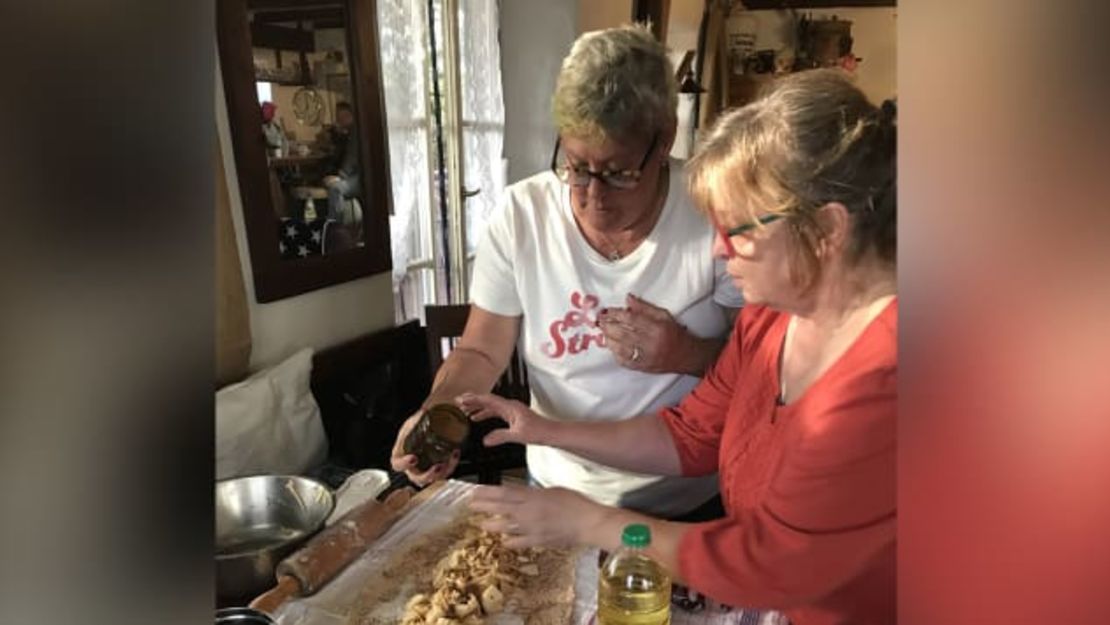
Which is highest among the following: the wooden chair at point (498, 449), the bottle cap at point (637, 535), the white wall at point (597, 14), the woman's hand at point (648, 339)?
the white wall at point (597, 14)

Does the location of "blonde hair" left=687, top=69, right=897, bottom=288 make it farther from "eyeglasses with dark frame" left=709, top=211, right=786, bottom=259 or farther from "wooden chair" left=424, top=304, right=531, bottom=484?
"wooden chair" left=424, top=304, right=531, bottom=484

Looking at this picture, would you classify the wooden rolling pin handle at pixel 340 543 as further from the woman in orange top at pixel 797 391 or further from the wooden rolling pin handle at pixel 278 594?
the woman in orange top at pixel 797 391

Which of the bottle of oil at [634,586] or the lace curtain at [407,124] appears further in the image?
the lace curtain at [407,124]

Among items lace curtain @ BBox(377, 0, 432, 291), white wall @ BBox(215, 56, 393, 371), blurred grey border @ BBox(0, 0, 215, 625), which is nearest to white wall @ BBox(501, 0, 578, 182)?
lace curtain @ BBox(377, 0, 432, 291)

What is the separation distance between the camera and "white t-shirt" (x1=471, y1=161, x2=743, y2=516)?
85 centimetres

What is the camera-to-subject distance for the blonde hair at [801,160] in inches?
15.1

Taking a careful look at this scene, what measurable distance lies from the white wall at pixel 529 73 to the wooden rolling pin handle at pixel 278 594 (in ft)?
2.45

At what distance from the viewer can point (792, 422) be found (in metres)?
0.54

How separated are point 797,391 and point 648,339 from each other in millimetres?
264

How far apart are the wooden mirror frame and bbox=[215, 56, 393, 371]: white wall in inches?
0.7

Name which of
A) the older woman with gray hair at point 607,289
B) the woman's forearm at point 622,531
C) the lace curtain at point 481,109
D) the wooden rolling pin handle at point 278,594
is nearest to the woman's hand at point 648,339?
the older woman with gray hair at point 607,289

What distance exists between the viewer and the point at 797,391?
1.83 feet

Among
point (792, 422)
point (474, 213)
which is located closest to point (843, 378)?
point (792, 422)

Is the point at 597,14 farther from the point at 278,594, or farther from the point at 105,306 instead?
the point at 105,306
